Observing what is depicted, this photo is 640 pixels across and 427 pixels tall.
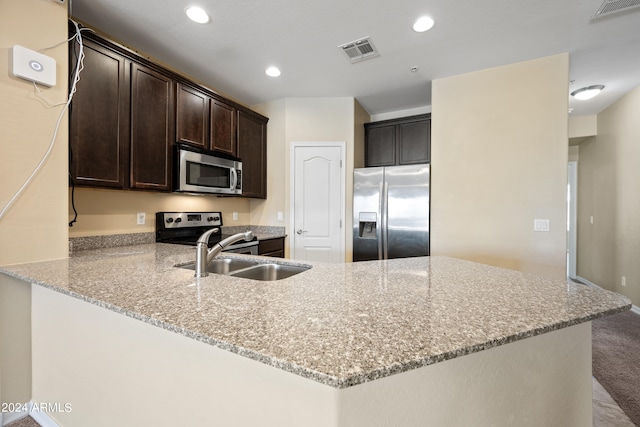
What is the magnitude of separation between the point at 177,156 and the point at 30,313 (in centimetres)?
142

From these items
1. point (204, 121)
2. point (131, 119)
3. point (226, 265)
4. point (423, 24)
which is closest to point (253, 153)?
point (204, 121)

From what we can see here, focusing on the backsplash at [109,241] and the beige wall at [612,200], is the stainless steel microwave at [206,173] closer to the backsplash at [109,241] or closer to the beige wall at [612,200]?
the backsplash at [109,241]

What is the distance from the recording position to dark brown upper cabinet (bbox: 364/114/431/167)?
3.45 m

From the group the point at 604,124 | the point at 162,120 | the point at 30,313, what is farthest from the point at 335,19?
the point at 604,124

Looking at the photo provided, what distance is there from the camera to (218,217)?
316cm

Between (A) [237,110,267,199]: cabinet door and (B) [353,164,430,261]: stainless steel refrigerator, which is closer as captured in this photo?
(B) [353,164,430,261]: stainless steel refrigerator

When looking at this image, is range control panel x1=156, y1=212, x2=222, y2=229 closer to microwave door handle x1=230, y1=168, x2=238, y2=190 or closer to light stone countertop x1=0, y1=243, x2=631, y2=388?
microwave door handle x1=230, y1=168, x2=238, y2=190

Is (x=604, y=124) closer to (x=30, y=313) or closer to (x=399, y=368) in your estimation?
(x=399, y=368)

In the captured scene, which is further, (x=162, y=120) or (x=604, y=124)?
(x=604, y=124)

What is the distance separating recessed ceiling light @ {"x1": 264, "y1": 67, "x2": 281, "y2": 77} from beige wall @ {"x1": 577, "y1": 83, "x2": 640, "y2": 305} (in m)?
3.99

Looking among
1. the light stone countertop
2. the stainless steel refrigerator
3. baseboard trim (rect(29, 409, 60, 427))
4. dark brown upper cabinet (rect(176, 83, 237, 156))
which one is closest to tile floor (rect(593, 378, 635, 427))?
the light stone countertop

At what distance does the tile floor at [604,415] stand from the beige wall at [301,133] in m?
2.28

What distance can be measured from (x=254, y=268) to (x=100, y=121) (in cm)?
150

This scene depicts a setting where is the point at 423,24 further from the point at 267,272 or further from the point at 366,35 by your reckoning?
the point at 267,272
